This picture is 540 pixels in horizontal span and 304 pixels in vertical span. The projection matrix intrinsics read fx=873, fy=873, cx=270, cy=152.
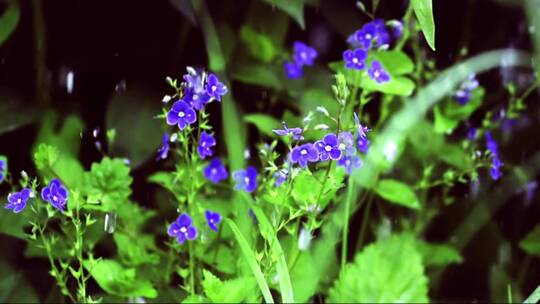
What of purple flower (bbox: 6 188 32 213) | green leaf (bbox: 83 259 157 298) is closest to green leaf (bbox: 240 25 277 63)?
green leaf (bbox: 83 259 157 298)

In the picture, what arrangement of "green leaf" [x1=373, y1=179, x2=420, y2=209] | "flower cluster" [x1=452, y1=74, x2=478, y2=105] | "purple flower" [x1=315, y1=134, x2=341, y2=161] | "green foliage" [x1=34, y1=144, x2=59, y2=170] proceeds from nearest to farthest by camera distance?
"purple flower" [x1=315, y1=134, x2=341, y2=161]
"green foliage" [x1=34, y1=144, x2=59, y2=170]
"green leaf" [x1=373, y1=179, x2=420, y2=209]
"flower cluster" [x1=452, y1=74, x2=478, y2=105]

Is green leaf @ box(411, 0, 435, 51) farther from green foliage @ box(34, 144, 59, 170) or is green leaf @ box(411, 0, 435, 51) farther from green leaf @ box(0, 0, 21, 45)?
green leaf @ box(0, 0, 21, 45)

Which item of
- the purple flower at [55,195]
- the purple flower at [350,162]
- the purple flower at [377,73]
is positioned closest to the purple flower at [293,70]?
the purple flower at [377,73]

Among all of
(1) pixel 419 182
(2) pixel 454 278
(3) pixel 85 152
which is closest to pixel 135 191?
(3) pixel 85 152

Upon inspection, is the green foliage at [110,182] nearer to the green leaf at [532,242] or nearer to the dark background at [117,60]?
the dark background at [117,60]

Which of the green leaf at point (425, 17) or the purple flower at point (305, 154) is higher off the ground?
the green leaf at point (425, 17)
